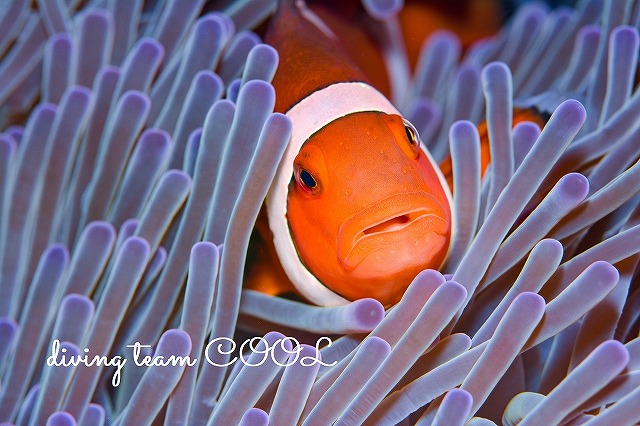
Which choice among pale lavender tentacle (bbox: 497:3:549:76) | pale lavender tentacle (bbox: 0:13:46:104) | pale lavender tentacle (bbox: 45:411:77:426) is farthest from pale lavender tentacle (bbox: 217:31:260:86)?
pale lavender tentacle (bbox: 45:411:77:426)

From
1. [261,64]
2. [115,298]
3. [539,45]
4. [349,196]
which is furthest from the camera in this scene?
[539,45]

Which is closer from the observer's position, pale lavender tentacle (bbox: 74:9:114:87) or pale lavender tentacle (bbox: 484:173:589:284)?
pale lavender tentacle (bbox: 484:173:589:284)

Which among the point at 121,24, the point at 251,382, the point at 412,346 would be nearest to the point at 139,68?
the point at 121,24

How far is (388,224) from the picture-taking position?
0.93 meters

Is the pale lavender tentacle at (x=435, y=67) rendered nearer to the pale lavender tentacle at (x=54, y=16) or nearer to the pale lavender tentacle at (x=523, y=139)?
the pale lavender tentacle at (x=523, y=139)

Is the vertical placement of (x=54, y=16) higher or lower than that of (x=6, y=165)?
higher

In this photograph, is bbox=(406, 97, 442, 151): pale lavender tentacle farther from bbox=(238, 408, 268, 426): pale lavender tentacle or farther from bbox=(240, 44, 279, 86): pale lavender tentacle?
bbox=(238, 408, 268, 426): pale lavender tentacle

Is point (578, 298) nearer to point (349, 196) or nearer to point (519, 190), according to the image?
point (519, 190)

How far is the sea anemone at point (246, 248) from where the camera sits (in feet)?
2.85

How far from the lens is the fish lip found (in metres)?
0.90

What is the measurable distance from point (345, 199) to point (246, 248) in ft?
0.60

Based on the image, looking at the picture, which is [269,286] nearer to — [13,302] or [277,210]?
[277,210]

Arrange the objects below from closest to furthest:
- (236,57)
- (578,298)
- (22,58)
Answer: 1. (578,298)
2. (236,57)
3. (22,58)

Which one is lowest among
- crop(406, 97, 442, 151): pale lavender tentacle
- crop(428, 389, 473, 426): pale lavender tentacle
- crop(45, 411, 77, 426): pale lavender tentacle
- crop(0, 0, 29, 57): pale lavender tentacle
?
crop(45, 411, 77, 426): pale lavender tentacle
